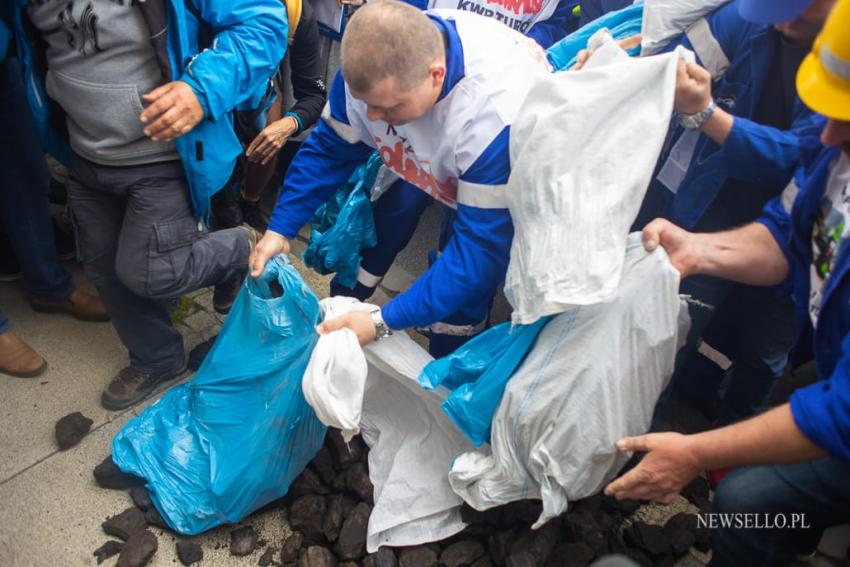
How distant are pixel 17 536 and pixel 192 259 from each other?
1.04 metres

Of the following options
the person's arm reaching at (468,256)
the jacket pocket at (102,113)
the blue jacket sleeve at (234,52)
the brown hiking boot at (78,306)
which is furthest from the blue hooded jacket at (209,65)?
the brown hiking boot at (78,306)

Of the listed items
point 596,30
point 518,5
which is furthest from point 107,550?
point 518,5

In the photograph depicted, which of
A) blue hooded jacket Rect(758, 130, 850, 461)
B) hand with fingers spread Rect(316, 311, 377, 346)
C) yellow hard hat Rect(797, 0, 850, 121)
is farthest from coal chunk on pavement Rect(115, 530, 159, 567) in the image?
yellow hard hat Rect(797, 0, 850, 121)

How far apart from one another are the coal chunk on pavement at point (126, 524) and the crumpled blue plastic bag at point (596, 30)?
2.00 meters

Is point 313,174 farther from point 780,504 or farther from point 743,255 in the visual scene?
point 780,504

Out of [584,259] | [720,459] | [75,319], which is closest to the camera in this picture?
[720,459]

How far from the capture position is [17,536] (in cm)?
211

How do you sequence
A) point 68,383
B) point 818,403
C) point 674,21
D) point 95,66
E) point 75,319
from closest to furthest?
point 818,403 < point 674,21 < point 95,66 < point 68,383 < point 75,319

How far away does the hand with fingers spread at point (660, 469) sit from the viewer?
4.73 ft

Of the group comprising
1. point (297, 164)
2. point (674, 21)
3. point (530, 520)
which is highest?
point (674, 21)

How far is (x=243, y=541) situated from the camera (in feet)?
6.99

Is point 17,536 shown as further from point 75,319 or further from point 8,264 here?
point 8,264

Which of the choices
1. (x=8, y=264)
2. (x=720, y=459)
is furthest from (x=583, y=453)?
(x=8, y=264)

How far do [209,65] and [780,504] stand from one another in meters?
2.01
